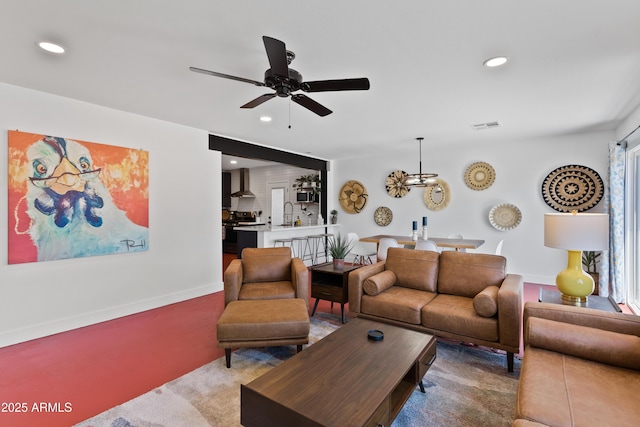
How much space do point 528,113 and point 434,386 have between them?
3.48 meters

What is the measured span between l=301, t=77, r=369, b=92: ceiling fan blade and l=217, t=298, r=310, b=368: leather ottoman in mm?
1841

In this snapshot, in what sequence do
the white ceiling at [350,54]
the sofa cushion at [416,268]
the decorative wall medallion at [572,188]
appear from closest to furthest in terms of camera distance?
the white ceiling at [350,54] < the sofa cushion at [416,268] < the decorative wall medallion at [572,188]

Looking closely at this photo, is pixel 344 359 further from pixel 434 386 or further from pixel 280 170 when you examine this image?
pixel 280 170

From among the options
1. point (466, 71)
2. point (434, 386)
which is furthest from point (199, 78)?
point (434, 386)

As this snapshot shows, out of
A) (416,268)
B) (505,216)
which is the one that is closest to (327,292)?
(416,268)

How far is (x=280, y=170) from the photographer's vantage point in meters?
8.95

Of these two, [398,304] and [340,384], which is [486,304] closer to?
[398,304]

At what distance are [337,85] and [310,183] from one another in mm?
5871

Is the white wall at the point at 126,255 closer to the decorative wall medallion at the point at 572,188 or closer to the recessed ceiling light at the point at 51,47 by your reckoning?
the recessed ceiling light at the point at 51,47

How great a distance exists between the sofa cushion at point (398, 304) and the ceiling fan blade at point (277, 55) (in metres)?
2.25

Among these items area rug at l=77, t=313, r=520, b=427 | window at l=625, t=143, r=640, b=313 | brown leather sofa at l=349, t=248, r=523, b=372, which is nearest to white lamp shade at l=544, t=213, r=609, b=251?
brown leather sofa at l=349, t=248, r=523, b=372

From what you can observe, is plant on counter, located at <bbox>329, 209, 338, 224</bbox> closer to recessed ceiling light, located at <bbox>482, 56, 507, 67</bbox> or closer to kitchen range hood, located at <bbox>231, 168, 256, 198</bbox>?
kitchen range hood, located at <bbox>231, 168, 256, 198</bbox>

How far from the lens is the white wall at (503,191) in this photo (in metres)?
5.09

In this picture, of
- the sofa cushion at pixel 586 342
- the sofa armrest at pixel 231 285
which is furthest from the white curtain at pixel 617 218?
the sofa armrest at pixel 231 285
